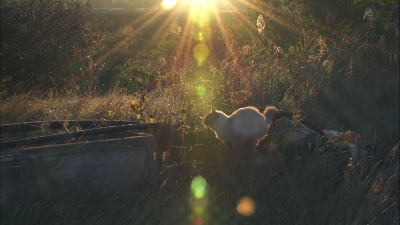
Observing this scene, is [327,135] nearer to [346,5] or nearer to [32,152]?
[32,152]

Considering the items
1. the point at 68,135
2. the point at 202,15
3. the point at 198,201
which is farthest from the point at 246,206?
the point at 202,15

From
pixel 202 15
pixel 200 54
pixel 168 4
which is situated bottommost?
pixel 168 4

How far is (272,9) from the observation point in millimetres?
11766

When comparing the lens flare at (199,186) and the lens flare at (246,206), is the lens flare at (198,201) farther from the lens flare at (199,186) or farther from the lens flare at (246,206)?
the lens flare at (246,206)

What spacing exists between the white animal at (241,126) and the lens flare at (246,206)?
67cm

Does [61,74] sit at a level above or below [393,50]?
below

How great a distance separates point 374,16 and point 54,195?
7.44m

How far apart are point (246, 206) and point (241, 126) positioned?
80 centimetres

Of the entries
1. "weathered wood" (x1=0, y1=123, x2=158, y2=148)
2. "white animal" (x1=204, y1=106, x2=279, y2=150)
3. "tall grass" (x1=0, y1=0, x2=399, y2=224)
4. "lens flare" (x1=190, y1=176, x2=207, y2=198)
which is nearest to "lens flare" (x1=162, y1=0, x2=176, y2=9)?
"tall grass" (x1=0, y1=0, x2=399, y2=224)

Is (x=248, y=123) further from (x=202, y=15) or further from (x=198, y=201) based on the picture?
(x=202, y=15)

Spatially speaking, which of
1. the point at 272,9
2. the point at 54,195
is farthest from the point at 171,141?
the point at 272,9

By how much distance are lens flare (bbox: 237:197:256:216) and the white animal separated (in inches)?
26.5

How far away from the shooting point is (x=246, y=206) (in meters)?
3.71

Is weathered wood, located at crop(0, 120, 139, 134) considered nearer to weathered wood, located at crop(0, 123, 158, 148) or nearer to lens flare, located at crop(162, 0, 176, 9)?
weathered wood, located at crop(0, 123, 158, 148)
